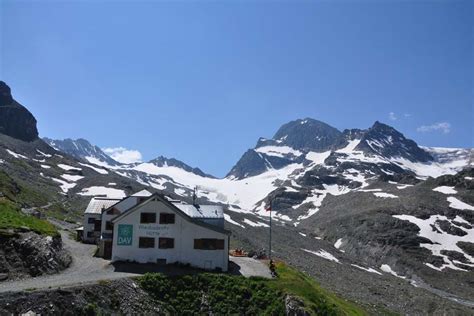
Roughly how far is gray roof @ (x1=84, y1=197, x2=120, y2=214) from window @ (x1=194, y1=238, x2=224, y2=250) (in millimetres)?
25351

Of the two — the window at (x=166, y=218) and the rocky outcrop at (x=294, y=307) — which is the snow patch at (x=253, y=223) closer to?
the window at (x=166, y=218)

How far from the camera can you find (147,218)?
50.6 meters

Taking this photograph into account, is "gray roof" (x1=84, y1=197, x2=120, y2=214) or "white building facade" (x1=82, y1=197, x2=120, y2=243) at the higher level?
"gray roof" (x1=84, y1=197, x2=120, y2=214)

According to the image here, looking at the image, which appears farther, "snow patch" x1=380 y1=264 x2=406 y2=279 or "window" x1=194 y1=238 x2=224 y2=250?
"snow patch" x1=380 y1=264 x2=406 y2=279

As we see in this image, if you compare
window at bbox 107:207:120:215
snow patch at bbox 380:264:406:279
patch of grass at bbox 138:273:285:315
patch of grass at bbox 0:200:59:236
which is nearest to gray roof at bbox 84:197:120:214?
window at bbox 107:207:120:215

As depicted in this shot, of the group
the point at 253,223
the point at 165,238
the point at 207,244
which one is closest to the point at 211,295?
the point at 207,244

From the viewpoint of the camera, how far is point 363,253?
15988cm

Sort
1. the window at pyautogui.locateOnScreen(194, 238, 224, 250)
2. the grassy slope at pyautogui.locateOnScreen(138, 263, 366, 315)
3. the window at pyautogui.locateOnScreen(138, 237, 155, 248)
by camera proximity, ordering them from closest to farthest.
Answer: the grassy slope at pyautogui.locateOnScreen(138, 263, 366, 315), the window at pyautogui.locateOnScreen(138, 237, 155, 248), the window at pyautogui.locateOnScreen(194, 238, 224, 250)

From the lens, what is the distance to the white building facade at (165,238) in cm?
4969

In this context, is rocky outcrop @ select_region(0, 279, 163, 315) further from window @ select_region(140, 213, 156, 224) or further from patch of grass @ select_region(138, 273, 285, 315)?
window @ select_region(140, 213, 156, 224)

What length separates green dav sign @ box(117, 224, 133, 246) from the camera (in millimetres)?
49781

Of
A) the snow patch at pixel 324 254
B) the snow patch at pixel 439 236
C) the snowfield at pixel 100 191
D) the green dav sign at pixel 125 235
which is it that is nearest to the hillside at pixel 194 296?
the green dav sign at pixel 125 235

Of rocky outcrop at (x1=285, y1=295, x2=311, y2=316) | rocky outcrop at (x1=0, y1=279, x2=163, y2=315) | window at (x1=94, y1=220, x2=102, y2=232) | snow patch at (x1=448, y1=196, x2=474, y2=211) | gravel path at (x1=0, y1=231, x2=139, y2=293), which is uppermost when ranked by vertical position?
snow patch at (x1=448, y1=196, x2=474, y2=211)

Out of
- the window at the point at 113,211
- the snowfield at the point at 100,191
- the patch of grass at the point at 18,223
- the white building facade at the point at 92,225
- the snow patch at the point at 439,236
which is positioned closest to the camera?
the patch of grass at the point at 18,223
